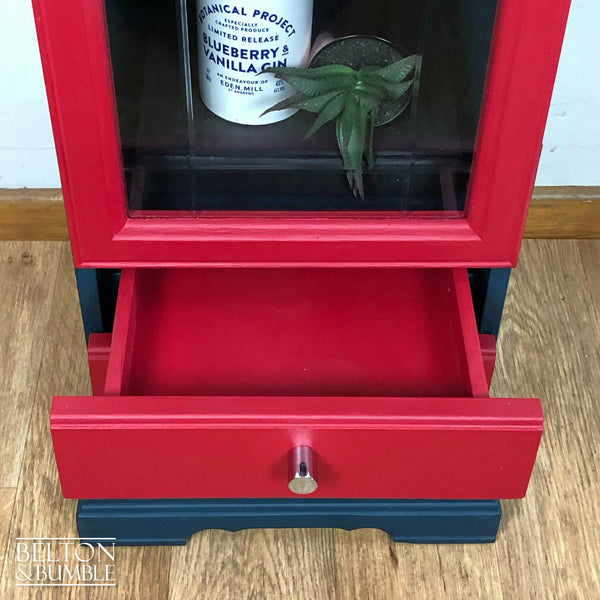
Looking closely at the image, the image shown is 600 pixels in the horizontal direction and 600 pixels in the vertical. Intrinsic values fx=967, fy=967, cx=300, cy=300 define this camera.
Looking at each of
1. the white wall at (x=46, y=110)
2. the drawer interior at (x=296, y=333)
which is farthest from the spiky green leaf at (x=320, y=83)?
the white wall at (x=46, y=110)

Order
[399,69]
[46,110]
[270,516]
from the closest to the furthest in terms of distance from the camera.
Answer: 1. [399,69]
2. [270,516]
3. [46,110]

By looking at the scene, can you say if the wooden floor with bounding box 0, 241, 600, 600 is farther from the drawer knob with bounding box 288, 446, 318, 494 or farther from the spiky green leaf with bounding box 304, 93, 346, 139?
the spiky green leaf with bounding box 304, 93, 346, 139

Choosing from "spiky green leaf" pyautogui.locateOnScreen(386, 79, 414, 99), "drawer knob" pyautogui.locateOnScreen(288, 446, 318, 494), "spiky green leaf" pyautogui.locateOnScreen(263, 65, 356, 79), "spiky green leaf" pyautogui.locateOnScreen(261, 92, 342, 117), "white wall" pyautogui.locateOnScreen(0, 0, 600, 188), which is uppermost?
"spiky green leaf" pyautogui.locateOnScreen(263, 65, 356, 79)

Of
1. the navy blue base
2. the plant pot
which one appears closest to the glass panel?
the plant pot

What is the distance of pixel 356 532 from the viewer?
0.91 m

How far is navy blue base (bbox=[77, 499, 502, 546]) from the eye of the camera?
87 cm

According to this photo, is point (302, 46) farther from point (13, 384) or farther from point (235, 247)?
point (13, 384)

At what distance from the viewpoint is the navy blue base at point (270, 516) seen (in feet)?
2.85

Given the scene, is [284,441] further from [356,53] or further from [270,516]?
[356,53]

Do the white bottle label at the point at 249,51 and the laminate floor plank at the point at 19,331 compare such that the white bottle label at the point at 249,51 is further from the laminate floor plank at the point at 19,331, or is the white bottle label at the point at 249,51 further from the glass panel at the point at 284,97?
the laminate floor plank at the point at 19,331

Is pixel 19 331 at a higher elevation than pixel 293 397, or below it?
below

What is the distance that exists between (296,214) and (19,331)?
431 mm

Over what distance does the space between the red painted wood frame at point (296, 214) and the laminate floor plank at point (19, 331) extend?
0.92 feet

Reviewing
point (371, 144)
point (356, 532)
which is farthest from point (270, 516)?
point (371, 144)
